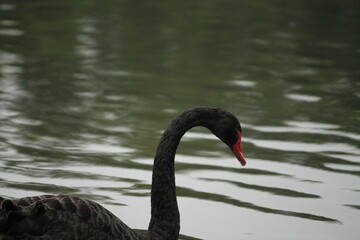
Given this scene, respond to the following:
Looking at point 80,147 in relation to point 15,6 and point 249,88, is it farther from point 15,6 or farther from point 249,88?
point 15,6

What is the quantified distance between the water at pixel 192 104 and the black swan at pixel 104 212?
688 mm

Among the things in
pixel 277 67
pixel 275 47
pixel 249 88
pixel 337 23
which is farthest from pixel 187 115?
pixel 337 23

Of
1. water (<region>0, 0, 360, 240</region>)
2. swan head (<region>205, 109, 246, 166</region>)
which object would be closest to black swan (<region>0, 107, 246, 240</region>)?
swan head (<region>205, 109, 246, 166</region>)

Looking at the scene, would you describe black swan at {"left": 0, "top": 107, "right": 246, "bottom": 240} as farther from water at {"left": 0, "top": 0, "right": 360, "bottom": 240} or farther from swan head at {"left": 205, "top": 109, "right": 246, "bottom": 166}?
water at {"left": 0, "top": 0, "right": 360, "bottom": 240}

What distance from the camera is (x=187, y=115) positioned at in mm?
5141

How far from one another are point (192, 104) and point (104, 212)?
4.22m

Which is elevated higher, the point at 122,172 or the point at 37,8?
the point at 37,8

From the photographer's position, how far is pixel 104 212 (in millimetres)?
4707

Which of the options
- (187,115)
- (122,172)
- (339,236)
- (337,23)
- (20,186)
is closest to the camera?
(187,115)

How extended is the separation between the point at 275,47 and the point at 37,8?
380 centimetres

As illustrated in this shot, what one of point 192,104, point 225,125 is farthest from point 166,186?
Answer: point 192,104

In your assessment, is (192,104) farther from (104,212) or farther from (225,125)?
(104,212)

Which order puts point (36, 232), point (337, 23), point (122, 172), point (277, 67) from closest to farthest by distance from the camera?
point (36, 232)
point (122, 172)
point (277, 67)
point (337, 23)

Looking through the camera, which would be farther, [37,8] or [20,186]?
[37,8]
